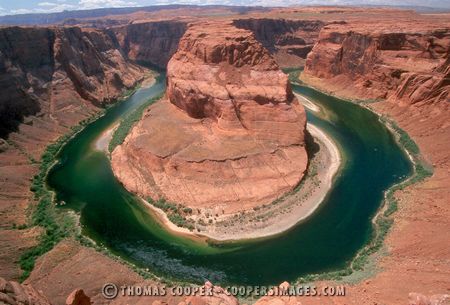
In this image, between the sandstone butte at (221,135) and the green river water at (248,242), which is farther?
the sandstone butte at (221,135)

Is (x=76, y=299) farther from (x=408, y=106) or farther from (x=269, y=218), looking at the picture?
(x=408, y=106)

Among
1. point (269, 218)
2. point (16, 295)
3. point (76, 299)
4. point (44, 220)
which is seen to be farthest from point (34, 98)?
point (76, 299)

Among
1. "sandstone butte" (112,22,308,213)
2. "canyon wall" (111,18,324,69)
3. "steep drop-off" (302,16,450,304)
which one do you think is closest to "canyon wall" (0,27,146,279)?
"sandstone butte" (112,22,308,213)

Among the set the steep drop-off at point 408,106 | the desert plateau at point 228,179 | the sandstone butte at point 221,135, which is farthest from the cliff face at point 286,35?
the sandstone butte at point 221,135

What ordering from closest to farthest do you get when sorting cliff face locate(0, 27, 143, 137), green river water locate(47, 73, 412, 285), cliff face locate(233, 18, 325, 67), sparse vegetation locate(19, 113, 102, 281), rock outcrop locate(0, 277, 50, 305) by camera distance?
rock outcrop locate(0, 277, 50, 305) → sparse vegetation locate(19, 113, 102, 281) → green river water locate(47, 73, 412, 285) → cliff face locate(0, 27, 143, 137) → cliff face locate(233, 18, 325, 67)

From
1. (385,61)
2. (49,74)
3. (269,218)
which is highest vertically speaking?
(385,61)

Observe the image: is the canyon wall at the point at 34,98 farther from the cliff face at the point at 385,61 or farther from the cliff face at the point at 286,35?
the cliff face at the point at 385,61

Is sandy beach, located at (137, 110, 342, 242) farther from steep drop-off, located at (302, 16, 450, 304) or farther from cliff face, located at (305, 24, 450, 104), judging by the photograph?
cliff face, located at (305, 24, 450, 104)
